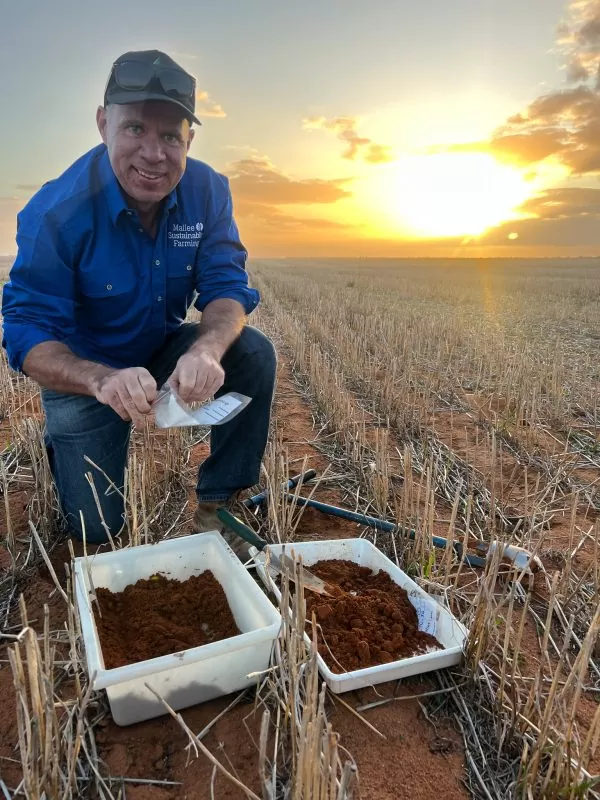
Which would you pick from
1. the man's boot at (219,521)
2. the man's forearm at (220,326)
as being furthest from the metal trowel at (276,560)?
the man's forearm at (220,326)

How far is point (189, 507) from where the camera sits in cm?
305

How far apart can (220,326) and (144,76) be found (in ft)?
3.42

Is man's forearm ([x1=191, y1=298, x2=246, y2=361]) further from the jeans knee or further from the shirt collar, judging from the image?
the shirt collar

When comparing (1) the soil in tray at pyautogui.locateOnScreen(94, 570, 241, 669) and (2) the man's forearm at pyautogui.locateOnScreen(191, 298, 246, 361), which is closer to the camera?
(1) the soil in tray at pyautogui.locateOnScreen(94, 570, 241, 669)

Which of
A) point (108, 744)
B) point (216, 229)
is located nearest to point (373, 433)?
point (216, 229)

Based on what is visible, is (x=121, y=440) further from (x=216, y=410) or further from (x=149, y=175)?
(x=149, y=175)

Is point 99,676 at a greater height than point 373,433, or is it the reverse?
point 99,676

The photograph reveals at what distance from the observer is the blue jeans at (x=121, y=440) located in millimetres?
2654

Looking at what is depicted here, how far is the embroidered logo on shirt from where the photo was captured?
2846 millimetres

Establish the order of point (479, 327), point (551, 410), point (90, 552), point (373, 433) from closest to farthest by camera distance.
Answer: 1. point (90, 552)
2. point (373, 433)
3. point (551, 410)
4. point (479, 327)

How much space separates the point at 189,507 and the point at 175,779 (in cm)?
160

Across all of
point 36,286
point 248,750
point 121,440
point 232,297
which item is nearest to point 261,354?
point 232,297

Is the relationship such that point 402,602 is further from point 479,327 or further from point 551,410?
point 479,327

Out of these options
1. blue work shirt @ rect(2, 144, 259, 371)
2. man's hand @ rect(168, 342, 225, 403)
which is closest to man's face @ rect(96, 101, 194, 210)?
blue work shirt @ rect(2, 144, 259, 371)
